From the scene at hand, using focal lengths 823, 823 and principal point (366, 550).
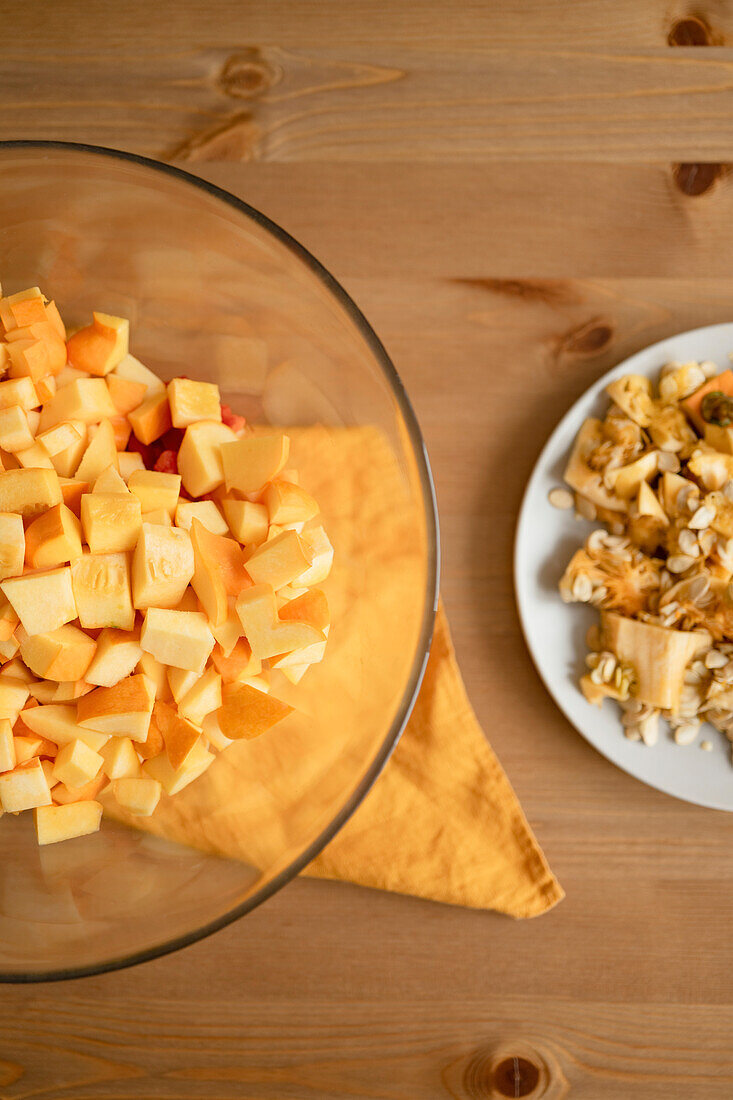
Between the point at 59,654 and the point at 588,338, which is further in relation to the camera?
the point at 588,338

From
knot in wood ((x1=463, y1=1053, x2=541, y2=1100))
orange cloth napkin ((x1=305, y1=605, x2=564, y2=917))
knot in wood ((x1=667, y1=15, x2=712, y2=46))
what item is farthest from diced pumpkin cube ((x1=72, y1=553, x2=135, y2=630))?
knot in wood ((x1=667, y1=15, x2=712, y2=46))

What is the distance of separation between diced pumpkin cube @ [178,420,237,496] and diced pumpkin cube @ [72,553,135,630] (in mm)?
71

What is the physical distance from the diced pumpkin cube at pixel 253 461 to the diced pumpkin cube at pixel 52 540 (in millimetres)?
99

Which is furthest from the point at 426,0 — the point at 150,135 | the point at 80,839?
the point at 80,839

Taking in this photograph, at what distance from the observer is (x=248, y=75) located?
714mm

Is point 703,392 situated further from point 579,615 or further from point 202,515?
point 202,515

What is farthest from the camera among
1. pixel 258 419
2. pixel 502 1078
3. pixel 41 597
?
pixel 502 1078

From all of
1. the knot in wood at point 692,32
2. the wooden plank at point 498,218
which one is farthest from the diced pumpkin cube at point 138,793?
the knot in wood at point 692,32

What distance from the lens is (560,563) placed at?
2.22 ft

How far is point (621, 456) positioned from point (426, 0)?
1.43 feet

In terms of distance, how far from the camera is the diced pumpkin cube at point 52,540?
46 cm

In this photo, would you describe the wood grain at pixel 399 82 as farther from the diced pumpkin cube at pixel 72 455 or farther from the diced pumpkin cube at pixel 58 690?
the diced pumpkin cube at pixel 58 690

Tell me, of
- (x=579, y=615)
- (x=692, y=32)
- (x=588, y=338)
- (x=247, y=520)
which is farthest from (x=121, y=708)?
(x=692, y=32)

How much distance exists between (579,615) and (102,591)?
1.26 ft
